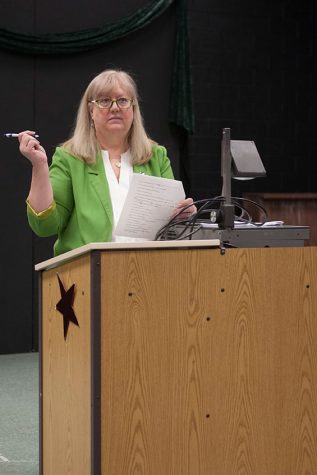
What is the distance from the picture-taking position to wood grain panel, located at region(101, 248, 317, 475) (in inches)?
103

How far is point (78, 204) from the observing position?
10.7 feet

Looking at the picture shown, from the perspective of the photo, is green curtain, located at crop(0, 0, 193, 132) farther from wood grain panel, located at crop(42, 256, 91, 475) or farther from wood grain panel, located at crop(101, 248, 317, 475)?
wood grain panel, located at crop(101, 248, 317, 475)

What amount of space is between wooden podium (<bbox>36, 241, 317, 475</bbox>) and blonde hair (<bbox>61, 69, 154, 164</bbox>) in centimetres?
Result: 62

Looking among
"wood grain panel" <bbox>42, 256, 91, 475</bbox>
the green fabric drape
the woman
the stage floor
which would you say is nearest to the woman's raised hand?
the woman

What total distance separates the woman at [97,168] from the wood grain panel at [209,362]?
0.49 meters

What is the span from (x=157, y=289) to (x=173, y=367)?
207 mm

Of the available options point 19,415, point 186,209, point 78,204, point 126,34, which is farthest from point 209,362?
point 126,34

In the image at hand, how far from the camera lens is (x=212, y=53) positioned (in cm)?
723

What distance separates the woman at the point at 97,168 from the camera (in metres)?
3.24

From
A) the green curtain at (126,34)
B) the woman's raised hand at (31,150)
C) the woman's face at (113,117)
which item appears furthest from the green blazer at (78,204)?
the green curtain at (126,34)

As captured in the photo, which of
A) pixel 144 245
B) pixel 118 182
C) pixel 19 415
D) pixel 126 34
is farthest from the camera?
pixel 126 34

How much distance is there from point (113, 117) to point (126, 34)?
3.69 metres

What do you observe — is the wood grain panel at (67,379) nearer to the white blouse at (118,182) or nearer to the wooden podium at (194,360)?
the wooden podium at (194,360)

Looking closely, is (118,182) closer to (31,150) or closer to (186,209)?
(186,209)
